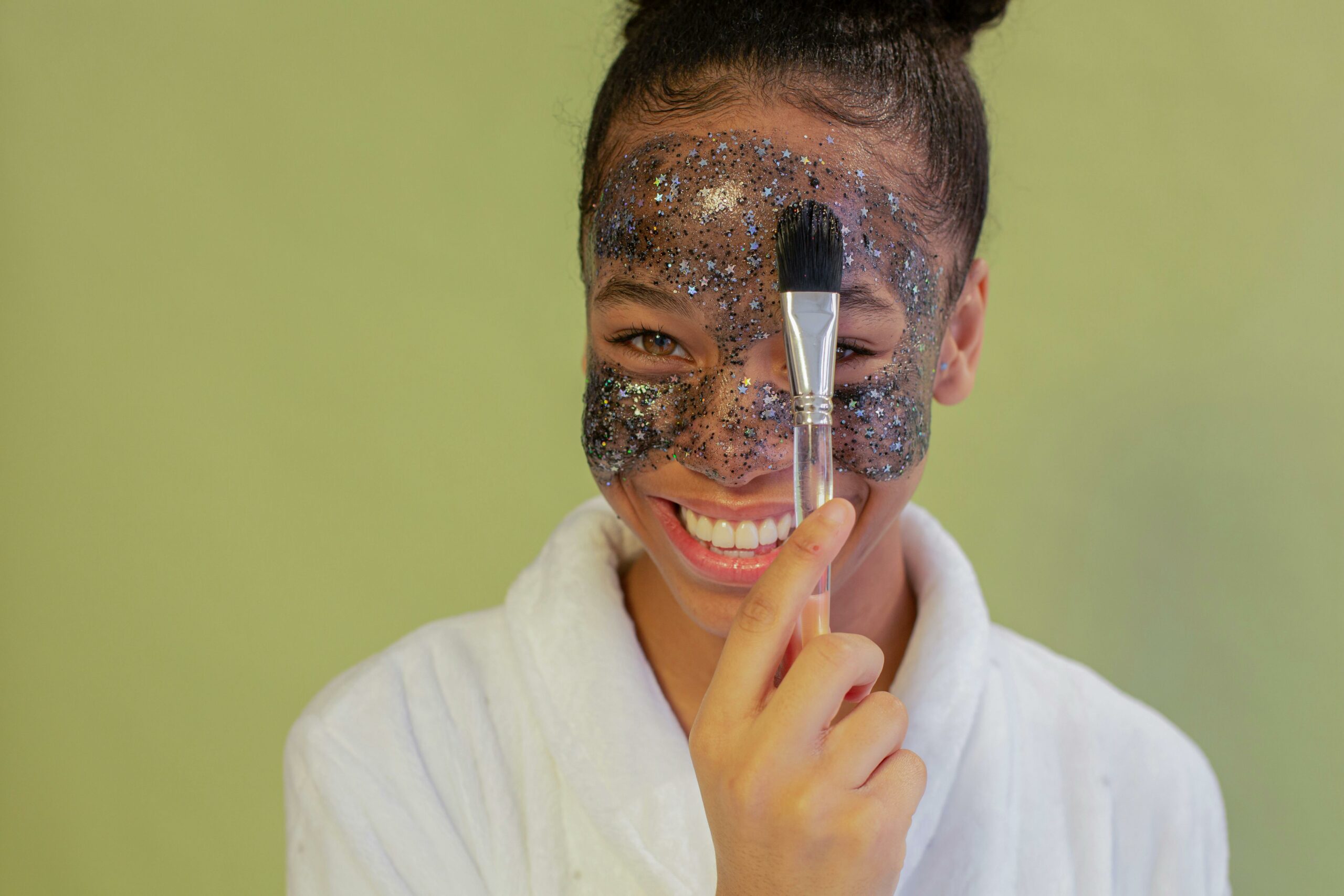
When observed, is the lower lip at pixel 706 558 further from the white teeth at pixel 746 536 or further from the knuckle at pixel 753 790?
the knuckle at pixel 753 790

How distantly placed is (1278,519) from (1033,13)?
0.55 metres

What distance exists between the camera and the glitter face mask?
30.5 inches

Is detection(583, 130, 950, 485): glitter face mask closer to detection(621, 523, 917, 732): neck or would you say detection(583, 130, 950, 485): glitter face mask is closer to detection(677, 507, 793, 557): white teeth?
detection(677, 507, 793, 557): white teeth

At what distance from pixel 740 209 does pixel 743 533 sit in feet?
0.66

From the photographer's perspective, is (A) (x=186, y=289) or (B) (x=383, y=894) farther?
(A) (x=186, y=289)

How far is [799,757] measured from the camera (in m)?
0.67

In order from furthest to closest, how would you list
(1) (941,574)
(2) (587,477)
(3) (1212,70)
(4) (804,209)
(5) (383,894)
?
(2) (587,477) → (3) (1212,70) → (1) (941,574) → (5) (383,894) → (4) (804,209)

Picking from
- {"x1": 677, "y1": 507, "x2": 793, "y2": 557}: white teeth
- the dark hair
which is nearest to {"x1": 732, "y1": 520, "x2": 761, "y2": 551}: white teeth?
{"x1": 677, "y1": 507, "x2": 793, "y2": 557}: white teeth

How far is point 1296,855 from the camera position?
130cm

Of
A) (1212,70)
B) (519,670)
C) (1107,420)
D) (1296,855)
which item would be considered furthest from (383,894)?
(1212,70)

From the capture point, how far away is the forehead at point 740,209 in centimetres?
78

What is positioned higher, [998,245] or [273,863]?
[998,245]

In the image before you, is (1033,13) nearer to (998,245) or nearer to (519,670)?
(998,245)

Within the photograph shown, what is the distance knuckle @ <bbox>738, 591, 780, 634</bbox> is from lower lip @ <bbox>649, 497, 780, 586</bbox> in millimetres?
122
